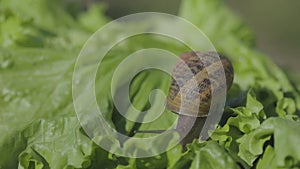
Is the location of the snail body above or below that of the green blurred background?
below

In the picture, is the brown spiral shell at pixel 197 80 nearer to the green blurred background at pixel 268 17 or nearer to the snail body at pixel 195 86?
the snail body at pixel 195 86

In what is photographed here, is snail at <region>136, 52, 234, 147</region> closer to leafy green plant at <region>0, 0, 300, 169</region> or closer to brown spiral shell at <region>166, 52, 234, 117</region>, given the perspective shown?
brown spiral shell at <region>166, 52, 234, 117</region>

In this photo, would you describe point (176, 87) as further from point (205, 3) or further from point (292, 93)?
point (205, 3)

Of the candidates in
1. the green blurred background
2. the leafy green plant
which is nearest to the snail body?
the leafy green plant

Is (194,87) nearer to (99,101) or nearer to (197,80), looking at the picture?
(197,80)

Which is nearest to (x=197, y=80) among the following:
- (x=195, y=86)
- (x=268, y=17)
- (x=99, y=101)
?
(x=195, y=86)

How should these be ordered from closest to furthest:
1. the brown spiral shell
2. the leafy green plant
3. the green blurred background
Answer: the leafy green plant → the brown spiral shell → the green blurred background

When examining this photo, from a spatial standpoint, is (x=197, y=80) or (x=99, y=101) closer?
(x=197, y=80)

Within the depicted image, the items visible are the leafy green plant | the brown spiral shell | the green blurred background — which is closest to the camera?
the leafy green plant
